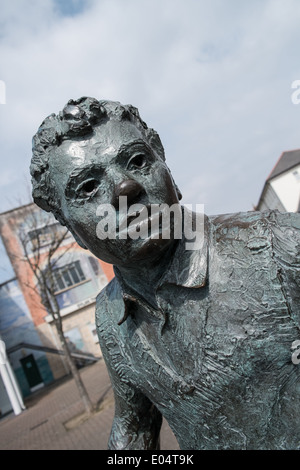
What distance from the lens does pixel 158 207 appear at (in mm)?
1307

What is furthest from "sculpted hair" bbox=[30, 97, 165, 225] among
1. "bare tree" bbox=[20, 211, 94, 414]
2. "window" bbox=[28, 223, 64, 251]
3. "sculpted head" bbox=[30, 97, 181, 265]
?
"window" bbox=[28, 223, 64, 251]

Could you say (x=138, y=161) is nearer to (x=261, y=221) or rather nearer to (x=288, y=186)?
(x=261, y=221)

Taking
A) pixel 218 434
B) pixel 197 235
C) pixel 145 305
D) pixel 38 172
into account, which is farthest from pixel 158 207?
pixel 218 434

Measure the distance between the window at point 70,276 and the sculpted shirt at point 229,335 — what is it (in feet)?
61.5

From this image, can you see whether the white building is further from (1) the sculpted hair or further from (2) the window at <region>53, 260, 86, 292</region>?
(1) the sculpted hair

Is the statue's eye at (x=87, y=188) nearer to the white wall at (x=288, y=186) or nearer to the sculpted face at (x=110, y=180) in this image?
the sculpted face at (x=110, y=180)

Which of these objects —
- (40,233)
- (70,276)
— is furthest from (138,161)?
(70,276)

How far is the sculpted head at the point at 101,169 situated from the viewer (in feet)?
4.26

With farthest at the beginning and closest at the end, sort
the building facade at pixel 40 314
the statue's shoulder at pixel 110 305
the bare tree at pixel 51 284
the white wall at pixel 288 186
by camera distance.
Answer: the white wall at pixel 288 186 < the building facade at pixel 40 314 < the bare tree at pixel 51 284 < the statue's shoulder at pixel 110 305

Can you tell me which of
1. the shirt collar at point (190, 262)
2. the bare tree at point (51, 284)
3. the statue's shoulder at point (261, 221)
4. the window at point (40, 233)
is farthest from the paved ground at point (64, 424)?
the statue's shoulder at point (261, 221)

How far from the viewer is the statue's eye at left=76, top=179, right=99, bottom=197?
1.35m

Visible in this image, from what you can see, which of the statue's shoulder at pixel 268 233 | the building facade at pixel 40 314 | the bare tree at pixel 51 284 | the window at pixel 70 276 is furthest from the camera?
the window at pixel 70 276

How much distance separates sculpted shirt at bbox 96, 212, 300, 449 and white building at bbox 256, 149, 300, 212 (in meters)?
31.2
